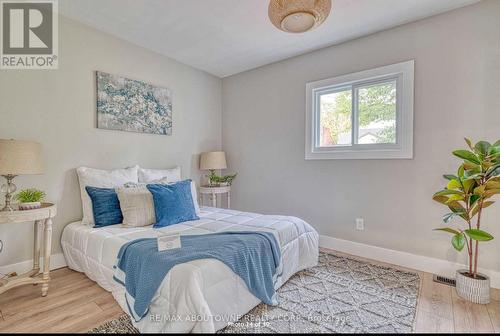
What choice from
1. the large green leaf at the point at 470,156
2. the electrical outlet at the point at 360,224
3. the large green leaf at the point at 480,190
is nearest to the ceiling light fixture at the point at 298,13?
the large green leaf at the point at 470,156

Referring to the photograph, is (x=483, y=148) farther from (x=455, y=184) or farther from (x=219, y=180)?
(x=219, y=180)

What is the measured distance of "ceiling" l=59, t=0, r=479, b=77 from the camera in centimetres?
234

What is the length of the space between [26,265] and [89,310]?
107 cm

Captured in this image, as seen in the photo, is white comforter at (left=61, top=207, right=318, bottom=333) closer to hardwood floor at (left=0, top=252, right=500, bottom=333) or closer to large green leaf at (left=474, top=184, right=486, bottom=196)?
hardwood floor at (left=0, top=252, right=500, bottom=333)

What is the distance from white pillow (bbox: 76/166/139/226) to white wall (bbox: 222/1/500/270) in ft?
6.05

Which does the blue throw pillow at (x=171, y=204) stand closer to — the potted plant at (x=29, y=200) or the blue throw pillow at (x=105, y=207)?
the blue throw pillow at (x=105, y=207)

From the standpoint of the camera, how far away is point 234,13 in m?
2.47

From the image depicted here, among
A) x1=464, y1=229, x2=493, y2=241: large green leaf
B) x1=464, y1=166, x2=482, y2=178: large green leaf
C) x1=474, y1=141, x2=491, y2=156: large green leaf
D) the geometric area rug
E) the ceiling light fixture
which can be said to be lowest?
the geometric area rug

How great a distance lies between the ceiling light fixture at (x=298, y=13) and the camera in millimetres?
1758

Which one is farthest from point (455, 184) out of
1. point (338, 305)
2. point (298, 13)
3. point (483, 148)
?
point (298, 13)

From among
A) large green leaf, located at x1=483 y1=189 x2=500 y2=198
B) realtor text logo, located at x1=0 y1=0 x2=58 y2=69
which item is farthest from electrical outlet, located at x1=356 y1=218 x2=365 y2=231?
realtor text logo, located at x1=0 y1=0 x2=58 y2=69

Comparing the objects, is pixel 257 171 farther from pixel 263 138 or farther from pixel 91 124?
pixel 91 124

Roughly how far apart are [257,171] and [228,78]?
1.65m

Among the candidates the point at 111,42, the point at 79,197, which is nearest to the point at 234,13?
the point at 111,42
